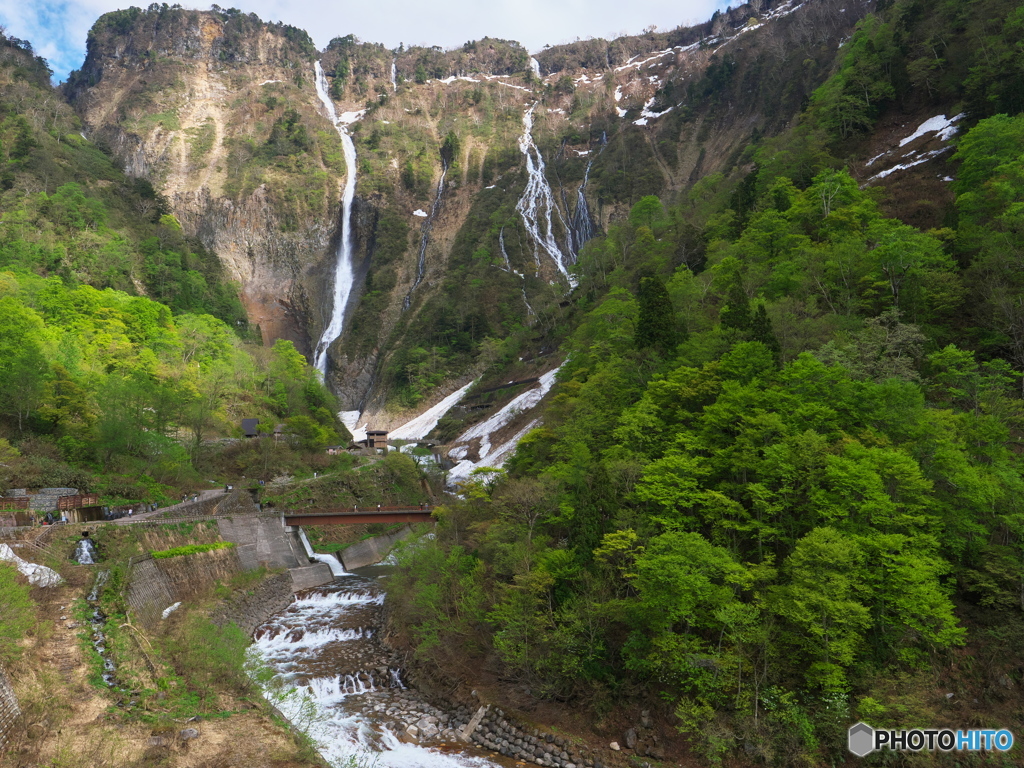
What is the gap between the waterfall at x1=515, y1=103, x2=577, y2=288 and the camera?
372 ft

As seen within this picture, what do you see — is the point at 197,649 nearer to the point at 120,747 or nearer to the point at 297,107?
the point at 120,747

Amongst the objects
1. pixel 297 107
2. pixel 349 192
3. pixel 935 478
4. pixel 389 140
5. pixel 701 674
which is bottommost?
pixel 701 674

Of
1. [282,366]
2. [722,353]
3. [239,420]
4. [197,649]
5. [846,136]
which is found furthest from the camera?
[282,366]

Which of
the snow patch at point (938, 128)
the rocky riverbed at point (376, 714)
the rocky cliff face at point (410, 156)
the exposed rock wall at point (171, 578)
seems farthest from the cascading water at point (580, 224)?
the rocky riverbed at point (376, 714)

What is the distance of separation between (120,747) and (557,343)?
6426cm

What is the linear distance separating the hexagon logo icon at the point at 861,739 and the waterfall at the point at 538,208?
91.6 metres

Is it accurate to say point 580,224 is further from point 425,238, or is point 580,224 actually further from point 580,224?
point 425,238

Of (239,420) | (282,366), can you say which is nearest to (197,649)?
(239,420)

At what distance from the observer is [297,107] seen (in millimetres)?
134125

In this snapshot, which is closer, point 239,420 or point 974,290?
point 974,290

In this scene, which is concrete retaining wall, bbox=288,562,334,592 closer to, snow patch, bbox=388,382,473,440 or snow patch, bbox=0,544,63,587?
snow patch, bbox=0,544,63,587

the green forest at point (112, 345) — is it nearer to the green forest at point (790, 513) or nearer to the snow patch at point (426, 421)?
the snow patch at point (426, 421)

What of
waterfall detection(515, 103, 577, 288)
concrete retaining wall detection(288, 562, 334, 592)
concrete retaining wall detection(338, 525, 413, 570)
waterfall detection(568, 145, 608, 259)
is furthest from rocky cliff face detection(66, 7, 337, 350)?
concrete retaining wall detection(288, 562, 334, 592)

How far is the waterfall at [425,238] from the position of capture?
114825mm
